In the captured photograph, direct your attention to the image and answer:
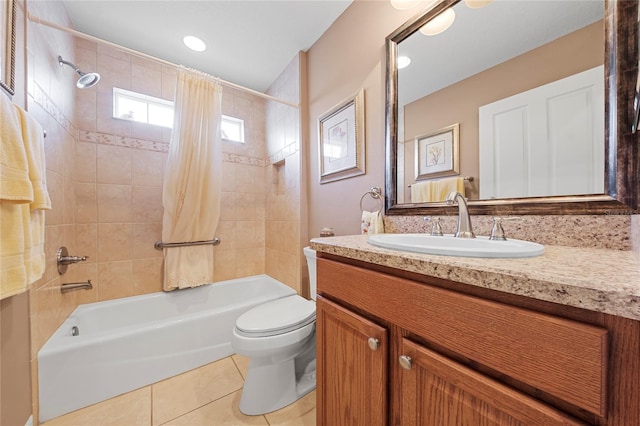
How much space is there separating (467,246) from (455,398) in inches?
18.2

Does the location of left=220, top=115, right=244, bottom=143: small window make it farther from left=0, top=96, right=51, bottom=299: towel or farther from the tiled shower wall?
left=0, top=96, right=51, bottom=299: towel

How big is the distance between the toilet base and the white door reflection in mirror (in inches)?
51.3

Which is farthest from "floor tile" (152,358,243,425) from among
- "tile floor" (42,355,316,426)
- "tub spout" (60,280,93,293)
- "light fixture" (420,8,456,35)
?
"light fixture" (420,8,456,35)

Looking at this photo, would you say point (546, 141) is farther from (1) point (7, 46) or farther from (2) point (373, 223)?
(1) point (7, 46)

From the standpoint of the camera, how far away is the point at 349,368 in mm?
723

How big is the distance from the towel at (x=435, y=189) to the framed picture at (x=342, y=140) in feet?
1.32

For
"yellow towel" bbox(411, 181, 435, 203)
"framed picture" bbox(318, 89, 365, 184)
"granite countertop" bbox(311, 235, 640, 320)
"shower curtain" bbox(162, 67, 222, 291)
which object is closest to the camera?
"granite countertop" bbox(311, 235, 640, 320)

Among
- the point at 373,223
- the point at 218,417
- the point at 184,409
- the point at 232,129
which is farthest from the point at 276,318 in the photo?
the point at 232,129

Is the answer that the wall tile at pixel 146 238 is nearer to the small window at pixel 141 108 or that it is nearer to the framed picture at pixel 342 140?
the small window at pixel 141 108

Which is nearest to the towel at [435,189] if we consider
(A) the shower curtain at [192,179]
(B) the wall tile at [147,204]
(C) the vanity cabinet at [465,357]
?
(C) the vanity cabinet at [465,357]

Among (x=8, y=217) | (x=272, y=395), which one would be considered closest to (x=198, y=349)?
(x=272, y=395)

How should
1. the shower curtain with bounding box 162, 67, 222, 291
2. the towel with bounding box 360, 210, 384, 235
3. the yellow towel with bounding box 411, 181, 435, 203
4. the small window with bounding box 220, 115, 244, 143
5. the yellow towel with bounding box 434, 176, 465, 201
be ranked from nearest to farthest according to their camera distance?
the yellow towel with bounding box 434, 176, 465, 201 < the yellow towel with bounding box 411, 181, 435, 203 < the towel with bounding box 360, 210, 384, 235 < the shower curtain with bounding box 162, 67, 222, 291 < the small window with bounding box 220, 115, 244, 143

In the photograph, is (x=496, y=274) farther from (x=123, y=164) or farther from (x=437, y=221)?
(x=123, y=164)

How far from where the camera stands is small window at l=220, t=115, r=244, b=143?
2393 millimetres
